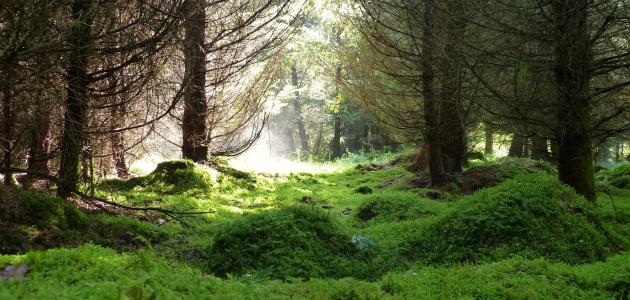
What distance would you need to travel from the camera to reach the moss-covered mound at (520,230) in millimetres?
6172

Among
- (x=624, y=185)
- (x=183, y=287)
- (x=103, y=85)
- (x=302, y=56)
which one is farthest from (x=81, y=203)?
(x=302, y=56)

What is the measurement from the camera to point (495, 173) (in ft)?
38.2

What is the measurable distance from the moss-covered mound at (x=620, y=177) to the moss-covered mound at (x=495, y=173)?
76.6 inches

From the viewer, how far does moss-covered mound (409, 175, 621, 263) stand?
617cm

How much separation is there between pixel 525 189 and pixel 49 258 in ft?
21.0

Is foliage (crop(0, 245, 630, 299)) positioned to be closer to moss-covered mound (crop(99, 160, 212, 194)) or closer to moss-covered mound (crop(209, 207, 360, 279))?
moss-covered mound (crop(209, 207, 360, 279))

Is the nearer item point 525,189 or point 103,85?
point 525,189

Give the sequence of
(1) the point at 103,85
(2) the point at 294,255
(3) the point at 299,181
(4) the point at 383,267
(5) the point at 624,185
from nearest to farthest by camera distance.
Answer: (2) the point at 294,255
(4) the point at 383,267
(1) the point at 103,85
(5) the point at 624,185
(3) the point at 299,181

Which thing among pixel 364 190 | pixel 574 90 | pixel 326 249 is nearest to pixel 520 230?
pixel 326 249

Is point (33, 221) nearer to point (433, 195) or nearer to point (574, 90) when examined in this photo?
point (574, 90)

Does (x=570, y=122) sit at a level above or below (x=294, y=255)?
above

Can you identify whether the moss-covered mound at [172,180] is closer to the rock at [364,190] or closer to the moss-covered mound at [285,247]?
the rock at [364,190]

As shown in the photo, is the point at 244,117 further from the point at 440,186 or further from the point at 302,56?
the point at 302,56

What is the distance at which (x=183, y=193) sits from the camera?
10.9 meters
